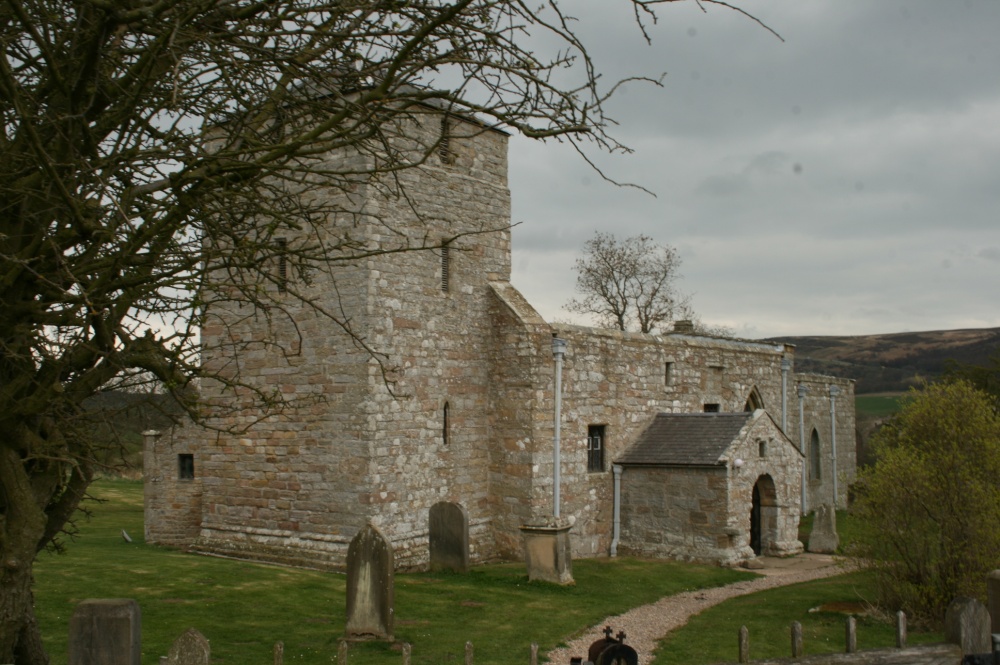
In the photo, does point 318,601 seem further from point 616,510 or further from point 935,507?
point 935,507

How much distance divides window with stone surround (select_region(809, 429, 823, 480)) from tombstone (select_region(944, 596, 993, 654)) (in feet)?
72.8

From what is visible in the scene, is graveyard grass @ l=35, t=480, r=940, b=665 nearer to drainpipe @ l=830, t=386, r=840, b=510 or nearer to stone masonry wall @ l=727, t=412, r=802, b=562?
stone masonry wall @ l=727, t=412, r=802, b=562

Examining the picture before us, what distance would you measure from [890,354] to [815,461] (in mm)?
45047

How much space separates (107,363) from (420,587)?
8.71 m

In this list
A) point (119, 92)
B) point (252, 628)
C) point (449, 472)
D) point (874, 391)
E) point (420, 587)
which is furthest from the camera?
point (874, 391)

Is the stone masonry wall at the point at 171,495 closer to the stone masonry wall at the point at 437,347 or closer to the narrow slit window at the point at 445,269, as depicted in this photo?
the stone masonry wall at the point at 437,347

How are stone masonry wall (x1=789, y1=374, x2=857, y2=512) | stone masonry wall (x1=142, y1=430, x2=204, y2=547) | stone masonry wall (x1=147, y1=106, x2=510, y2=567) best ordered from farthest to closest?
stone masonry wall (x1=789, y1=374, x2=857, y2=512) → stone masonry wall (x1=142, y1=430, x2=204, y2=547) → stone masonry wall (x1=147, y1=106, x2=510, y2=567)

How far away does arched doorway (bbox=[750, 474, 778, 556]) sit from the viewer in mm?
19953

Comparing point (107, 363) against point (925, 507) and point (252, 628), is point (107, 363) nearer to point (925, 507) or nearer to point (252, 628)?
point (252, 628)

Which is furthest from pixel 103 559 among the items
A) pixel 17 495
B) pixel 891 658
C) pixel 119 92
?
pixel 891 658

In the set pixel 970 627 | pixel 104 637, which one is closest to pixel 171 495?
pixel 104 637

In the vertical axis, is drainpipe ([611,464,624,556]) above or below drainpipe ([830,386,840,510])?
below

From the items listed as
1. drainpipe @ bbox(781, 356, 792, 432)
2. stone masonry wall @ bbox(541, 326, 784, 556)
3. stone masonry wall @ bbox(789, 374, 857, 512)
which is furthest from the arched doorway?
stone masonry wall @ bbox(789, 374, 857, 512)

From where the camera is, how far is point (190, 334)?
7457 mm
